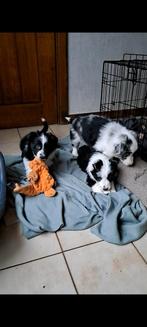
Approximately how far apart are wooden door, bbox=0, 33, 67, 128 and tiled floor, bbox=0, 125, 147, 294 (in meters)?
1.44

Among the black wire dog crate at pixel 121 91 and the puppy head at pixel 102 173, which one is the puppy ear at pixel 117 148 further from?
the black wire dog crate at pixel 121 91

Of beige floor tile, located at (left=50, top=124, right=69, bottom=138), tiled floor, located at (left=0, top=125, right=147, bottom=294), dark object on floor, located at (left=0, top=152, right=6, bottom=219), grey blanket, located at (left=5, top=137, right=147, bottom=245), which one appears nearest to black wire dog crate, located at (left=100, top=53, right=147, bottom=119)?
beige floor tile, located at (left=50, top=124, right=69, bottom=138)

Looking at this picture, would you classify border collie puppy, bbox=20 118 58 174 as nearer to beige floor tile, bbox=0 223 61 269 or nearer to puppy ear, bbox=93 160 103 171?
puppy ear, bbox=93 160 103 171

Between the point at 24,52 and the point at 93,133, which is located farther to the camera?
the point at 24,52

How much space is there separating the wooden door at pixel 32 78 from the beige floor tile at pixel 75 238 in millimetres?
A: 1577

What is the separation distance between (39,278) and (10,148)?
Result: 1.32 m

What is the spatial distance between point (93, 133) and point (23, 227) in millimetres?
918

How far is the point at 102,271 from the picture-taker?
3.72 ft

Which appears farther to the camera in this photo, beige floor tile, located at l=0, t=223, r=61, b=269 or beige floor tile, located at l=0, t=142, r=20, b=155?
beige floor tile, located at l=0, t=142, r=20, b=155

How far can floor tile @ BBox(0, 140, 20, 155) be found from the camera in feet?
6.92

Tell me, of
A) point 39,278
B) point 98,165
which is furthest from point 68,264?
point 98,165

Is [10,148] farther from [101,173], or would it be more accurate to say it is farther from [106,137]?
[101,173]
